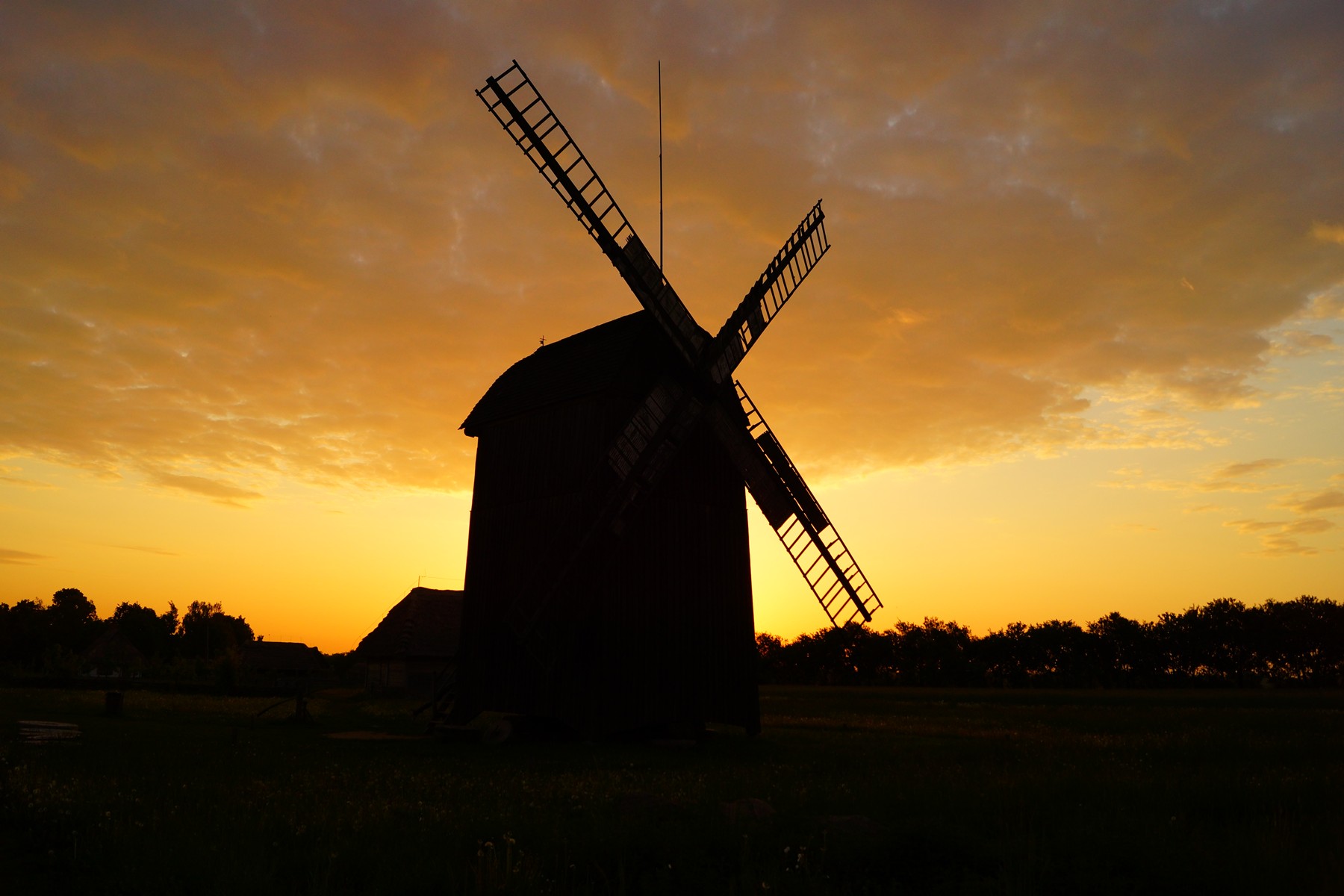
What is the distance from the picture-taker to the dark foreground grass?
7.48 m

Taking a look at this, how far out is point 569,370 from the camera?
78.9 feet

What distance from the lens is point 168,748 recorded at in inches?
691

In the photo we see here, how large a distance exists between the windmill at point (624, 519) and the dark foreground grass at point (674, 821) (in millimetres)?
3690

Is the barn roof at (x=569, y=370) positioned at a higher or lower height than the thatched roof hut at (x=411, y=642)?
higher

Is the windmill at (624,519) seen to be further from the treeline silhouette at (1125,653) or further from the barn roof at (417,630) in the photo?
the treeline silhouette at (1125,653)

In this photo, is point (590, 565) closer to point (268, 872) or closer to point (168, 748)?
point (168, 748)

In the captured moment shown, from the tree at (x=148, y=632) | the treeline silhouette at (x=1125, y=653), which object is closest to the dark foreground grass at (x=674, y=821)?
the treeline silhouette at (x=1125, y=653)

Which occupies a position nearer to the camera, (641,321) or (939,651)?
(641,321)

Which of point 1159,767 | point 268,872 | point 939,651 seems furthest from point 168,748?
point 939,651

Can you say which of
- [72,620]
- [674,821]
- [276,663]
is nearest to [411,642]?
[276,663]

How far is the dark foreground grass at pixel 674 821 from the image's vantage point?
24.6ft

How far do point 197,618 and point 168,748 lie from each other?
162 m

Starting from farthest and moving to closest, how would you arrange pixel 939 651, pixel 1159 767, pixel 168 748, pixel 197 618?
pixel 197 618
pixel 939 651
pixel 168 748
pixel 1159 767

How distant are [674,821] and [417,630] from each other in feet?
156
